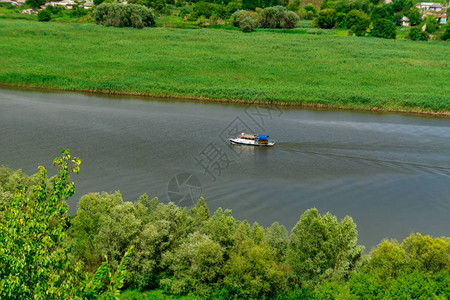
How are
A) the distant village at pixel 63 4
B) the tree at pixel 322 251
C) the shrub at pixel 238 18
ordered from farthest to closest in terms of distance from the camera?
1. the distant village at pixel 63 4
2. the shrub at pixel 238 18
3. the tree at pixel 322 251

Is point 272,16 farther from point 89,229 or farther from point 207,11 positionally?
point 89,229

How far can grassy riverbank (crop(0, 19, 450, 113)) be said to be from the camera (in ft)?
169

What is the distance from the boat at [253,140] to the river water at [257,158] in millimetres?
772

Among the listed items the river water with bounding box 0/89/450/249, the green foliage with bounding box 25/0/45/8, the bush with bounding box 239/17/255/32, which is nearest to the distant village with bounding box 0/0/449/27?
the green foliage with bounding box 25/0/45/8

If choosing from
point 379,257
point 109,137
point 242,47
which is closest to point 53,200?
point 379,257

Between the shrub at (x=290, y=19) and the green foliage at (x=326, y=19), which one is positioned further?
the green foliage at (x=326, y=19)

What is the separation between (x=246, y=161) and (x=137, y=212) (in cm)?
1376

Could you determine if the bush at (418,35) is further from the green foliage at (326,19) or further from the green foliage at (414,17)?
the green foliage at (414,17)

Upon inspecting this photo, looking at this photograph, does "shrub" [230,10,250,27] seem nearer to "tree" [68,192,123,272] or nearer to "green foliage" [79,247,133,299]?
"tree" [68,192,123,272]

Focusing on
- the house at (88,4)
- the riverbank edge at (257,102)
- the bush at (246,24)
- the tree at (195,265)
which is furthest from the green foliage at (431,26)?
the tree at (195,265)

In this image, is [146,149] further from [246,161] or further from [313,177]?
[313,177]

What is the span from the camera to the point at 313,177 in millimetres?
30844

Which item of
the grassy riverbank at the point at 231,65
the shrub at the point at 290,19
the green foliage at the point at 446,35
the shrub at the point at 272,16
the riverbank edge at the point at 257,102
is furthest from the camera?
the shrub at the point at 290,19

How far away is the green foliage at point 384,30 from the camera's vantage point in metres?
88.7
